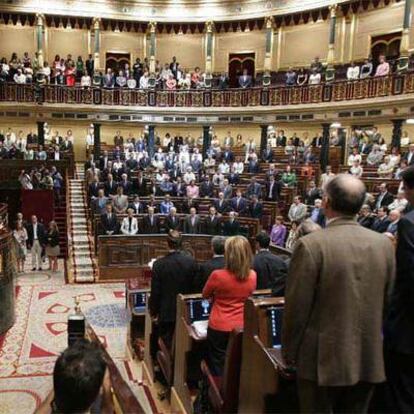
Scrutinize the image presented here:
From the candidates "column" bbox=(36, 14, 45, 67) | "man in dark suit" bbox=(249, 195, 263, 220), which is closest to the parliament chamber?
"column" bbox=(36, 14, 45, 67)

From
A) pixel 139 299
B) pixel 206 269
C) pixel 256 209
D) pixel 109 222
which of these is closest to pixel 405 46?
pixel 256 209

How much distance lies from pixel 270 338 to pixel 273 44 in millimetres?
19273

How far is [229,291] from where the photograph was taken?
2.98 meters

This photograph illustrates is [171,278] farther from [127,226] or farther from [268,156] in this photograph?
[268,156]

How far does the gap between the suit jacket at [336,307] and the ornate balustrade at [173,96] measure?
14.4 m

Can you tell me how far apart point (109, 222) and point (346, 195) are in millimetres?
8697

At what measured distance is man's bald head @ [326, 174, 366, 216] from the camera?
187 centimetres

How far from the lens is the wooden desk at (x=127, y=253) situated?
961cm

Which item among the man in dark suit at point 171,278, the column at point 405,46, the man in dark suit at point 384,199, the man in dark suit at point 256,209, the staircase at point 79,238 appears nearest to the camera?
the man in dark suit at point 171,278

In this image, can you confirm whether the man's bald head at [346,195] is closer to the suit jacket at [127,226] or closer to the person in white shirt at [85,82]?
the suit jacket at [127,226]

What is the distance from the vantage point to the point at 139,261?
9891 millimetres

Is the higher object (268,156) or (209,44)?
(209,44)

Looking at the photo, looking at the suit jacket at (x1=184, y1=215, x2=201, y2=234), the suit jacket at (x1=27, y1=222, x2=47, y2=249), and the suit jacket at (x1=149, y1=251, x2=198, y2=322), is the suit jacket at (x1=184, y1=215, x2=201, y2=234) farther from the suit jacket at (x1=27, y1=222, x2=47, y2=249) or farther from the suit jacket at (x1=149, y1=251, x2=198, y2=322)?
the suit jacket at (x1=149, y1=251, x2=198, y2=322)

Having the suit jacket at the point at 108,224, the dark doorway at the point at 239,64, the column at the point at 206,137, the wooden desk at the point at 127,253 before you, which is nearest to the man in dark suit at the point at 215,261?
the wooden desk at the point at 127,253
